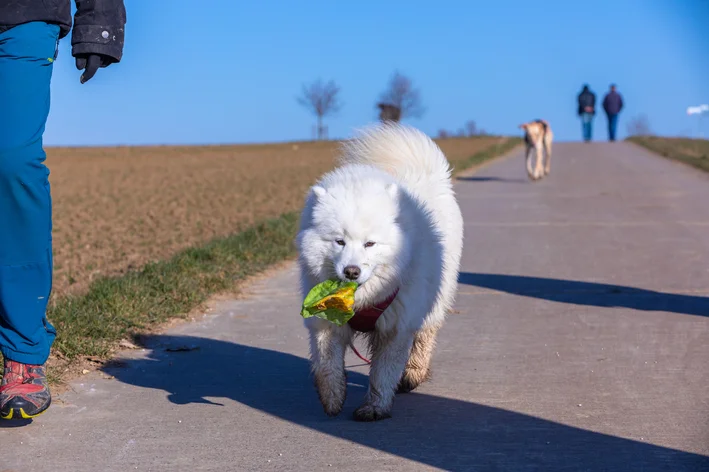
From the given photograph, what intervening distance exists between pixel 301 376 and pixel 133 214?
1248 centimetres

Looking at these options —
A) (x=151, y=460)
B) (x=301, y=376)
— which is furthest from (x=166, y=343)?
(x=151, y=460)

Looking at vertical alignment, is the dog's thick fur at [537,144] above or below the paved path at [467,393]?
above

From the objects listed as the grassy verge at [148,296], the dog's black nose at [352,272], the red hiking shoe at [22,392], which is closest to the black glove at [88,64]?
the red hiking shoe at [22,392]

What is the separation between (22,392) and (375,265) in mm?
1685

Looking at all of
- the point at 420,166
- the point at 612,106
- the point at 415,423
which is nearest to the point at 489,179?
the point at 420,166

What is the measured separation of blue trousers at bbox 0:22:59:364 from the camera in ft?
13.7

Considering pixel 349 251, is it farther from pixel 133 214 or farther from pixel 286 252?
pixel 133 214

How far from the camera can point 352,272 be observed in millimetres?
4363

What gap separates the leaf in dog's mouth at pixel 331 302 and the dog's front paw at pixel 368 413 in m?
0.41

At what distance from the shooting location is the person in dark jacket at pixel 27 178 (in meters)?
4.18

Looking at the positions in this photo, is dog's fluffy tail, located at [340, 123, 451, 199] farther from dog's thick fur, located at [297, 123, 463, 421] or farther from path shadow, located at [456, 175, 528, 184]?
path shadow, located at [456, 175, 528, 184]

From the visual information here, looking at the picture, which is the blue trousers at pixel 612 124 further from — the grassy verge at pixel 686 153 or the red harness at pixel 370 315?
the red harness at pixel 370 315

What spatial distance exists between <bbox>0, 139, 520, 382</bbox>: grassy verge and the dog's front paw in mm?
1701

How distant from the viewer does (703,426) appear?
4.21 metres
